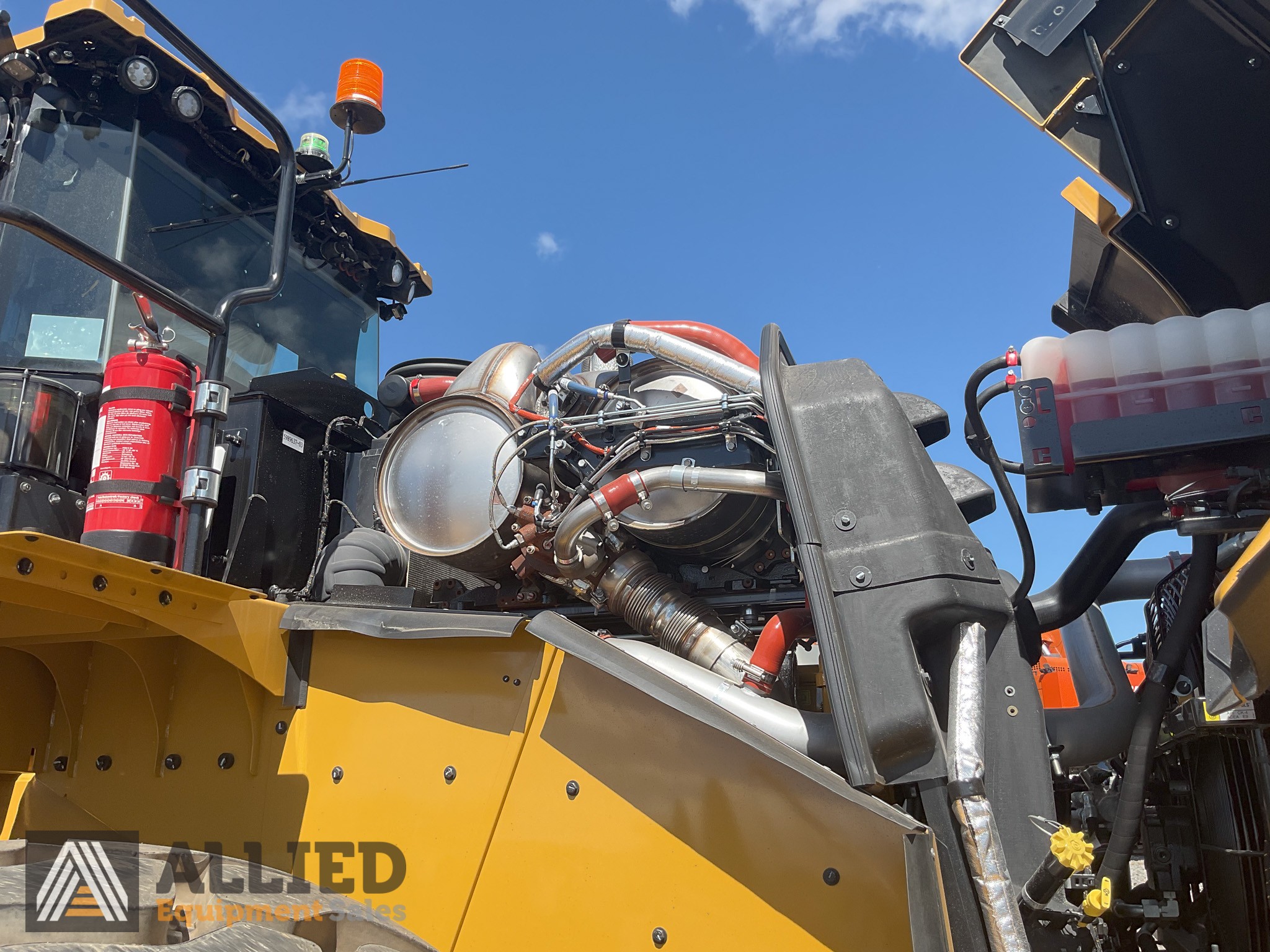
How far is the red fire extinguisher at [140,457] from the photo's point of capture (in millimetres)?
2637

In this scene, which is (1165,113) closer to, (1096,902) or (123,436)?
(1096,902)

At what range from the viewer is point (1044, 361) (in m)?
2.53

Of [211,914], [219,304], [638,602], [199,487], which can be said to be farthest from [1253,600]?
[219,304]

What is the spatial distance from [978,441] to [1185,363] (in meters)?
0.54

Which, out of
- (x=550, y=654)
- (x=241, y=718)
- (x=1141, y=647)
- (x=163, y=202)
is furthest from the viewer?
(x=1141, y=647)

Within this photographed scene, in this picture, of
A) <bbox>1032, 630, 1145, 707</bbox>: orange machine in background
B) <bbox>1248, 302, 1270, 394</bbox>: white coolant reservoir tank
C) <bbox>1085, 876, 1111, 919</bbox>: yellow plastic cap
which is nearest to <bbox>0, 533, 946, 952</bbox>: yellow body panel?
<bbox>1085, 876, 1111, 919</bbox>: yellow plastic cap

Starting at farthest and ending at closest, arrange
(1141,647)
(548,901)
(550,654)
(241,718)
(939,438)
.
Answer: (1141,647)
(939,438)
(241,718)
(550,654)
(548,901)

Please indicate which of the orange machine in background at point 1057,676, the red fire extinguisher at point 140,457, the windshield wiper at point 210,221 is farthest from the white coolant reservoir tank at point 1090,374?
the windshield wiper at point 210,221

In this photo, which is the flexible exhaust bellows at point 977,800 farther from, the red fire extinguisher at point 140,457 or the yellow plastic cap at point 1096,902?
the red fire extinguisher at point 140,457

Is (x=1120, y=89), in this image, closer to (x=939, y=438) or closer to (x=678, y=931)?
(x=939, y=438)

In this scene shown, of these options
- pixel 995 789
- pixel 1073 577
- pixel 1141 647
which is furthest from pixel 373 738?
pixel 1141 647

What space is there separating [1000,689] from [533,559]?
1.48 metres

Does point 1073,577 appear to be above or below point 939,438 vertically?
below

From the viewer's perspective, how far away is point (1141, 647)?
4.48 m
